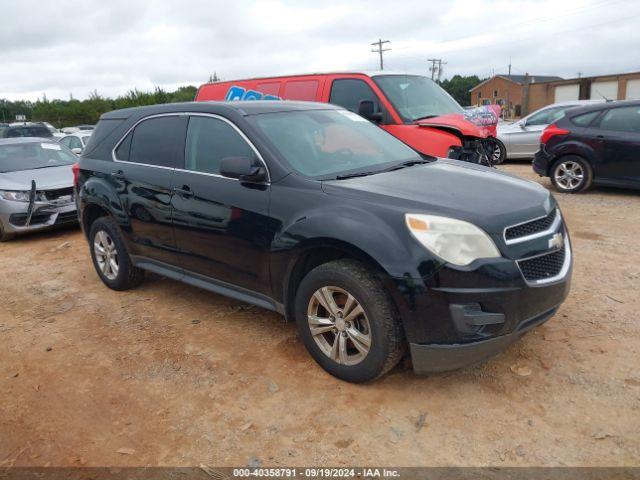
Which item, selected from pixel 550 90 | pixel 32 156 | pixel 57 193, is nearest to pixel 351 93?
pixel 57 193

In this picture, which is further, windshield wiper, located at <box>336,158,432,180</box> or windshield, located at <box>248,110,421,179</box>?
windshield, located at <box>248,110,421,179</box>

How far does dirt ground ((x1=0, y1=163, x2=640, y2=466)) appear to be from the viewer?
2.78 m

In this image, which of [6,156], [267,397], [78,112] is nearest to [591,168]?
[267,397]

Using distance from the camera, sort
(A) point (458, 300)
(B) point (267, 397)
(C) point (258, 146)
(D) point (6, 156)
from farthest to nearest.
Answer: (D) point (6, 156) < (C) point (258, 146) < (B) point (267, 397) < (A) point (458, 300)

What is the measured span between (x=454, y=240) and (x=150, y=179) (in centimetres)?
269

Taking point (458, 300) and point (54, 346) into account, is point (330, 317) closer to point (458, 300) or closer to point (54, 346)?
point (458, 300)

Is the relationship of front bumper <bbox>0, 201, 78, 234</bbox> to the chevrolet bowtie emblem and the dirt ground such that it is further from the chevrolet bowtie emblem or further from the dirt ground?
the chevrolet bowtie emblem

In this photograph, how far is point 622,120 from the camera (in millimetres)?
8414

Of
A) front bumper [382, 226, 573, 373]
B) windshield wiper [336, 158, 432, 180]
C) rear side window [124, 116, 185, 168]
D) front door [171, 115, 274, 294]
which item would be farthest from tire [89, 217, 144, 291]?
front bumper [382, 226, 573, 373]

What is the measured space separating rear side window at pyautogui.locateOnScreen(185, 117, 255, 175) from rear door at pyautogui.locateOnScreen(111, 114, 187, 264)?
120mm

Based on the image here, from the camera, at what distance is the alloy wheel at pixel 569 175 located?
351 inches

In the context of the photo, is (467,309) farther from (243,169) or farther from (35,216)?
(35,216)

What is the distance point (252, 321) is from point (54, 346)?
59.9 inches

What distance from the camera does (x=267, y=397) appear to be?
3.30 m
